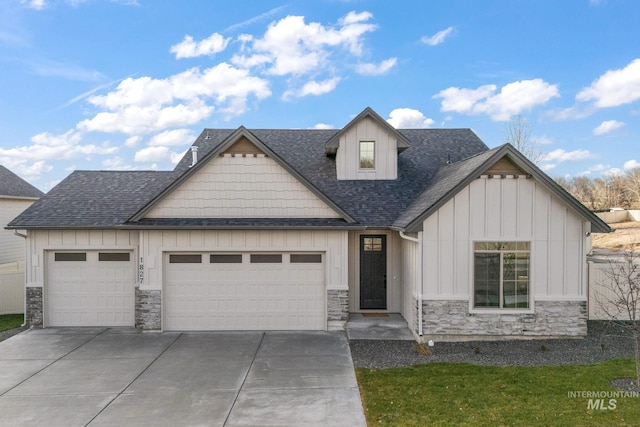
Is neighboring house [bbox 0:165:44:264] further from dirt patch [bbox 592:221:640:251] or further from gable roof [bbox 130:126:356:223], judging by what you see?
dirt patch [bbox 592:221:640:251]

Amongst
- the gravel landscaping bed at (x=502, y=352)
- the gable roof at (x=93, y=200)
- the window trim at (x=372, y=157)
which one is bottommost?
the gravel landscaping bed at (x=502, y=352)

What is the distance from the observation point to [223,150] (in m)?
10.9

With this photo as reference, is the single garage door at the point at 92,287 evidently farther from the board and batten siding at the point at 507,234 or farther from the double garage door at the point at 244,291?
the board and batten siding at the point at 507,234

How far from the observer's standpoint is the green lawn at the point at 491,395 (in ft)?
19.4

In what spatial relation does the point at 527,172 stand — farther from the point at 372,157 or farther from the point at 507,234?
the point at 372,157

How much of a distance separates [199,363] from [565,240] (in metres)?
9.22

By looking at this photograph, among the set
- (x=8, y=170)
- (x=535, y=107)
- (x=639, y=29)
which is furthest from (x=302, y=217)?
(x=535, y=107)

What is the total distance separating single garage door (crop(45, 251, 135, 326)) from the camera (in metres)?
11.5

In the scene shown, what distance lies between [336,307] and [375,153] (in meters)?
5.84

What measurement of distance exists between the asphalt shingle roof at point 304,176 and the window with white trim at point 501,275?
280 centimetres

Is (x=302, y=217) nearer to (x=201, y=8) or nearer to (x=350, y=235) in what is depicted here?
(x=350, y=235)

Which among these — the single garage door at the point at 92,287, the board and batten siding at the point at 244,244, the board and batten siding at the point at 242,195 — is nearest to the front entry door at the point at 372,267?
the board and batten siding at the point at 244,244

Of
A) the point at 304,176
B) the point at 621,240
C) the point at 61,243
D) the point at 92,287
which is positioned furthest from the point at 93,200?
the point at 621,240

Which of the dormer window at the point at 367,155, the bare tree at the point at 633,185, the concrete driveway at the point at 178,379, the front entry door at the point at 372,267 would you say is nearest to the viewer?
the concrete driveway at the point at 178,379
